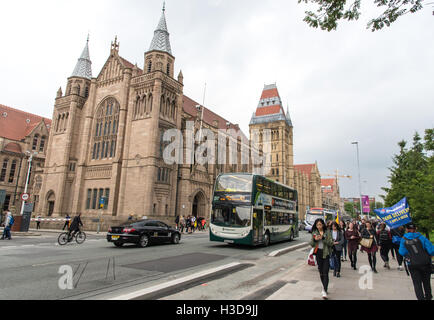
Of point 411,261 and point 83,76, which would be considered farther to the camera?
point 83,76

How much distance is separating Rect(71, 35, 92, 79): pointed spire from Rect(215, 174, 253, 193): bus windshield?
3527cm

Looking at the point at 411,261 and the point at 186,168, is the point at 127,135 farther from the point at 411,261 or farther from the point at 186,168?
the point at 411,261

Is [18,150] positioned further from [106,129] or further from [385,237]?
[385,237]

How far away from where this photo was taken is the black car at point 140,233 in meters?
14.0

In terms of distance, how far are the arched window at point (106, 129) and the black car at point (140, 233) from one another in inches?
841

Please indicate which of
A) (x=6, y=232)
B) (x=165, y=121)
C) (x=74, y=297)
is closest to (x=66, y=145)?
(x=165, y=121)

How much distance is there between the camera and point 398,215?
8.88 meters

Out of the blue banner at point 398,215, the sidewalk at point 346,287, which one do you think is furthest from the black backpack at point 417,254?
the blue banner at point 398,215

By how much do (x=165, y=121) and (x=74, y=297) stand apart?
2886 cm

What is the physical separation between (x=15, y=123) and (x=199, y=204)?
1569 inches

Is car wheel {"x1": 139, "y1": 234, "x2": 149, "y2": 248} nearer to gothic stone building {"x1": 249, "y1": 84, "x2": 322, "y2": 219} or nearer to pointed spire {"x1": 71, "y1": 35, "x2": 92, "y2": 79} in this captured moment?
pointed spire {"x1": 71, "y1": 35, "x2": 92, "y2": 79}

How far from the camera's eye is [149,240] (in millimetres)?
14898

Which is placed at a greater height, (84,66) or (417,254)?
(84,66)

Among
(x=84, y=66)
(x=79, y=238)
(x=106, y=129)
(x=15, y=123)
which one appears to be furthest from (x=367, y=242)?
(x=15, y=123)
